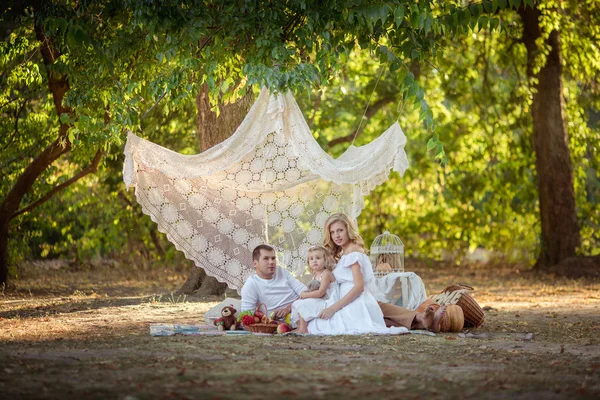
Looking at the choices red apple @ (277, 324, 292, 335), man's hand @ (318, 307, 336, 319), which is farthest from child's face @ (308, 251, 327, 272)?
red apple @ (277, 324, 292, 335)

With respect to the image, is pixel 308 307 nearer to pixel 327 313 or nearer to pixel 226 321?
pixel 327 313

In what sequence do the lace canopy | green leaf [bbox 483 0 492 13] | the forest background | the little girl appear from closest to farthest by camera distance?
→ green leaf [bbox 483 0 492 13], the little girl, the forest background, the lace canopy

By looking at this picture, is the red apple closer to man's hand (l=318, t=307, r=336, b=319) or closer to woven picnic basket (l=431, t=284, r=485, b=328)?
man's hand (l=318, t=307, r=336, b=319)

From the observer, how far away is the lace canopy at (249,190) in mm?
7453

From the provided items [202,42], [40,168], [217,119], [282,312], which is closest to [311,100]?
[217,119]

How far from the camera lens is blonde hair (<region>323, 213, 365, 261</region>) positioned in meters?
6.31

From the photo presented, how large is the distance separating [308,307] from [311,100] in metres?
7.81

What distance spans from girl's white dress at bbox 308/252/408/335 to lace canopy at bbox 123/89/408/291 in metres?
1.31

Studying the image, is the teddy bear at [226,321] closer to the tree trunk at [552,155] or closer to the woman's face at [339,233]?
the woman's face at [339,233]

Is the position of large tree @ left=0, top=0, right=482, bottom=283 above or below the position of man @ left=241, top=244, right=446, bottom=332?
above

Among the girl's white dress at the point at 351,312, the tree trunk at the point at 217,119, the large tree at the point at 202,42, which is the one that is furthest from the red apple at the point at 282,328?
the tree trunk at the point at 217,119

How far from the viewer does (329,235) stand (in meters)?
6.42

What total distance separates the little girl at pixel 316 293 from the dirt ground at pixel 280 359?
1.30 feet

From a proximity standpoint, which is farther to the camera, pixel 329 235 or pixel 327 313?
pixel 329 235
